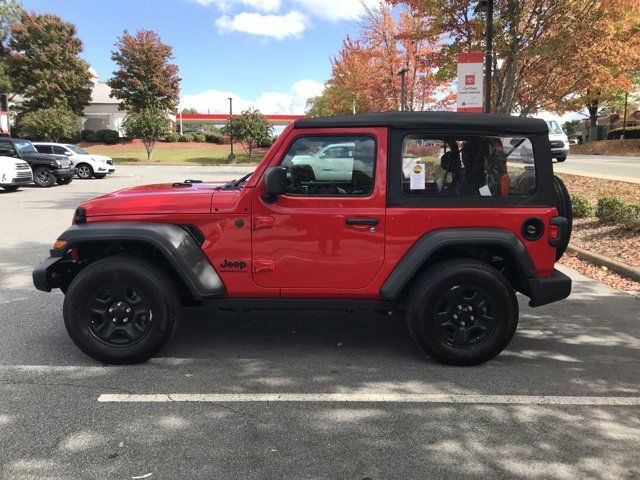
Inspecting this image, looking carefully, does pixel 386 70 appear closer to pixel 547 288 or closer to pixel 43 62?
pixel 547 288

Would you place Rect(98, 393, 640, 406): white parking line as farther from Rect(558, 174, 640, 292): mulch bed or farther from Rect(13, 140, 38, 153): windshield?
Rect(13, 140, 38, 153): windshield

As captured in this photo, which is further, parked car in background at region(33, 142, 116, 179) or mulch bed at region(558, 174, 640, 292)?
parked car in background at region(33, 142, 116, 179)

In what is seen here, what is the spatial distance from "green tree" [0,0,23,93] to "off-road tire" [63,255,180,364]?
4710 centimetres

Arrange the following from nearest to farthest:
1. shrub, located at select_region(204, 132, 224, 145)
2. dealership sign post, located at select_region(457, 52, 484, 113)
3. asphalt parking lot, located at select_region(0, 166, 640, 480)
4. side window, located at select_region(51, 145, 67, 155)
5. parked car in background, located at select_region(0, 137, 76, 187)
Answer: asphalt parking lot, located at select_region(0, 166, 640, 480), dealership sign post, located at select_region(457, 52, 484, 113), parked car in background, located at select_region(0, 137, 76, 187), side window, located at select_region(51, 145, 67, 155), shrub, located at select_region(204, 132, 224, 145)

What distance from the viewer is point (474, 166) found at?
383cm

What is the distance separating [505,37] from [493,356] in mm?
9428

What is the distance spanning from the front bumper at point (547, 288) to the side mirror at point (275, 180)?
76.6 inches

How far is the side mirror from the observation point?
3469 millimetres

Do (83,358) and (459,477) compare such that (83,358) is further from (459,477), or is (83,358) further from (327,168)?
(459,477)

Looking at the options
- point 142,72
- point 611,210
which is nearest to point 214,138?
point 142,72

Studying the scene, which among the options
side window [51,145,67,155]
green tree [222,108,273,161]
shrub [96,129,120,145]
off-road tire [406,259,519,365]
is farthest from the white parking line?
shrub [96,129,120,145]

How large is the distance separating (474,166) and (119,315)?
2.85 m

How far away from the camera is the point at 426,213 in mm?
3676

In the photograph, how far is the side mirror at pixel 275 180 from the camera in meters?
3.47
